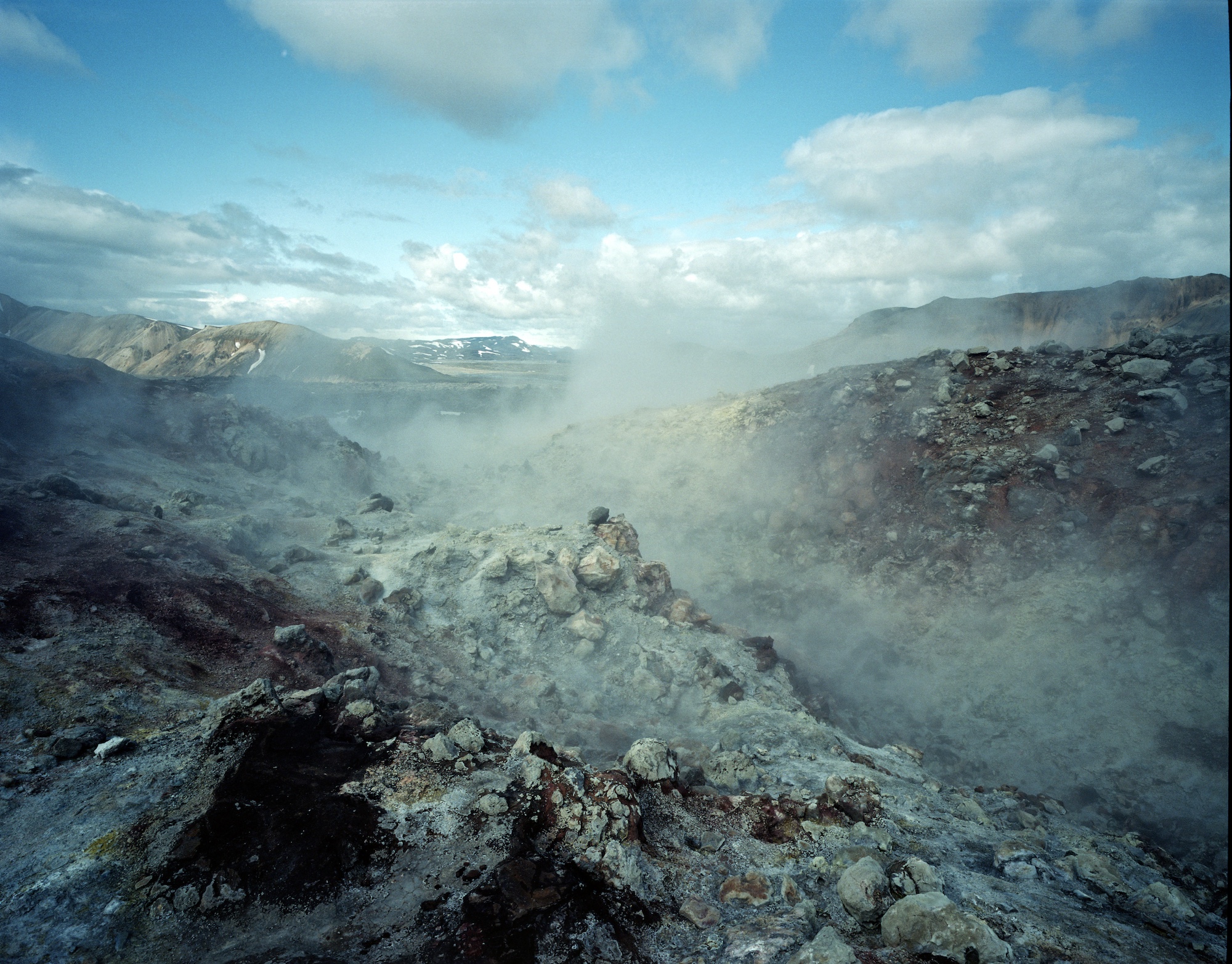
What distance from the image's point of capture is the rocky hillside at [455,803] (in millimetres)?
3545

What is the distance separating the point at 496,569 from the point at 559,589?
144cm

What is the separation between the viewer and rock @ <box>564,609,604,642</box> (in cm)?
1005

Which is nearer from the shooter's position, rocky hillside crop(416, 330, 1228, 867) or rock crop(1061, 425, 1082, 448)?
rocky hillside crop(416, 330, 1228, 867)

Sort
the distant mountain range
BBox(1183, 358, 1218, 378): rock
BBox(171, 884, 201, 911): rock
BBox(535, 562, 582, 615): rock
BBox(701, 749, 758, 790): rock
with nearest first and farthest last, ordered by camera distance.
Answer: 1. BBox(171, 884, 201, 911): rock
2. BBox(701, 749, 758, 790): rock
3. BBox(535, 562, 582, 615): rock
4. BBox(1183, 358, 1218, 378): rock
5. the distant mountain range

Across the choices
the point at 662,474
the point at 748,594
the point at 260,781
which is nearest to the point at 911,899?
the point at 260,781

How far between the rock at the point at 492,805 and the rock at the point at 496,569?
6482 millimetres

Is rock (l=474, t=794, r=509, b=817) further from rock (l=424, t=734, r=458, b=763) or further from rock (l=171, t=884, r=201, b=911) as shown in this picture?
rock (l=171, t=884, r=201, b=911)

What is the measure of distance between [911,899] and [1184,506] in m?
11.6

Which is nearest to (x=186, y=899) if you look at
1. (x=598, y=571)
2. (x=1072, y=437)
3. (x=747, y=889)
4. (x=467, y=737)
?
(x=467, y=737)

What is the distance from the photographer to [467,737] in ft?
17.7

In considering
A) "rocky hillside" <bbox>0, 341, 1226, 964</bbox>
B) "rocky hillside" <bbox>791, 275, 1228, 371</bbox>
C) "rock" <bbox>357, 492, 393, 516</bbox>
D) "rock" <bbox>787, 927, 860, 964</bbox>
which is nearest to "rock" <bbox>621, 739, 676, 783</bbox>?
"rocky hillside" <bbox>0, 341, 1226, 964</bbox>

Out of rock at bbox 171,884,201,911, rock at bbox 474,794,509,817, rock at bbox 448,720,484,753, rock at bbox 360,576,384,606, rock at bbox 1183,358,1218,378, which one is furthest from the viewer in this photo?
rock at bbox 1183,358,1218,378

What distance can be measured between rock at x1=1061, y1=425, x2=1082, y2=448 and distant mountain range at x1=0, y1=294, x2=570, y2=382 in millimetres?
59620

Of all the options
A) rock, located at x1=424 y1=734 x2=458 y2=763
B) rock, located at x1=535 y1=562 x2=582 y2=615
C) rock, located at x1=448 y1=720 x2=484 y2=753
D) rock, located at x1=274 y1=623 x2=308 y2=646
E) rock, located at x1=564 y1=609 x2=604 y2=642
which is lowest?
rock, located at x1=564 y1=609 x2=604 y2=642
